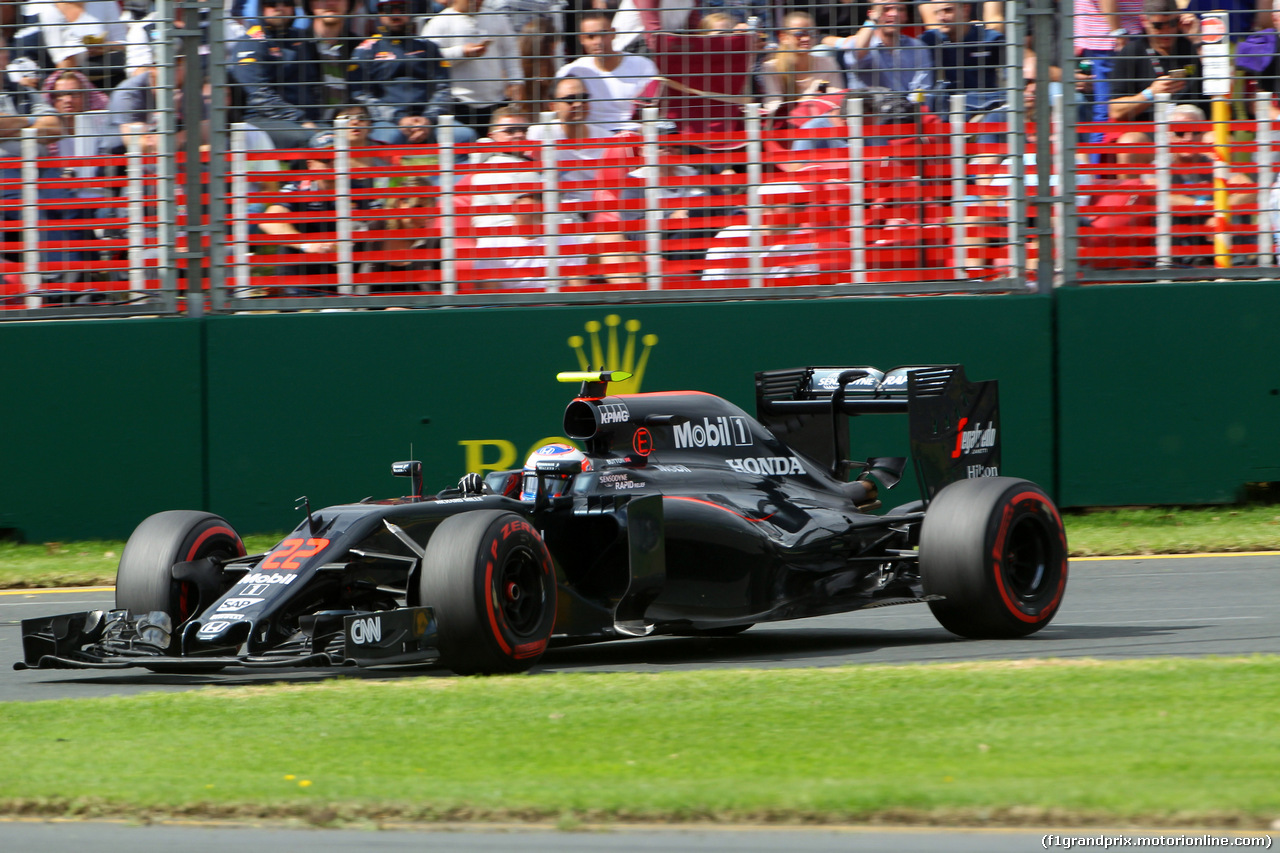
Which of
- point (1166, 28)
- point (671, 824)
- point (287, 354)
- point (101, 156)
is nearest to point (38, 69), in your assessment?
point (101, 156)

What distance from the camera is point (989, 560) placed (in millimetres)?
7965

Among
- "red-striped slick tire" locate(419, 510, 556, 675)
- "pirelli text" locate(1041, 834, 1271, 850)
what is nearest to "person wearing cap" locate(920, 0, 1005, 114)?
"red-striped slick tire" locate(419, 510, 556, 675)

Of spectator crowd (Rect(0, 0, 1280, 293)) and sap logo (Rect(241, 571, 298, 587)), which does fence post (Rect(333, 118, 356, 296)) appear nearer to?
spectator crowd (Rect(0, 0, 1280, 293))

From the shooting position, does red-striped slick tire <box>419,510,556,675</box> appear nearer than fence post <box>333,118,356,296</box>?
Yes

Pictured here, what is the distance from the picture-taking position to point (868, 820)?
4.72 m

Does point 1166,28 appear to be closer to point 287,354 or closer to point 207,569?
point 287,354

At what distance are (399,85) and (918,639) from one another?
636 cm

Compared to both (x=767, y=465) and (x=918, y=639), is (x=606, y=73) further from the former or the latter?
(x=918, y=639)

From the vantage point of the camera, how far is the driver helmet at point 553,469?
7.99 metres

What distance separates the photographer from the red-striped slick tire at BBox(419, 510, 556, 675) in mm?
6977

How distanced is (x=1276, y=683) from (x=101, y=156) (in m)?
9.46

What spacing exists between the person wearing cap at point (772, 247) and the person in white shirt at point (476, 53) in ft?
6.13

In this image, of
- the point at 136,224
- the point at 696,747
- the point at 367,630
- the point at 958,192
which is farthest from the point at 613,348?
the point at 696,747

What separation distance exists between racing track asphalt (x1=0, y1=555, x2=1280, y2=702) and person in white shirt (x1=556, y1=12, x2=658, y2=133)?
15.1 ft
